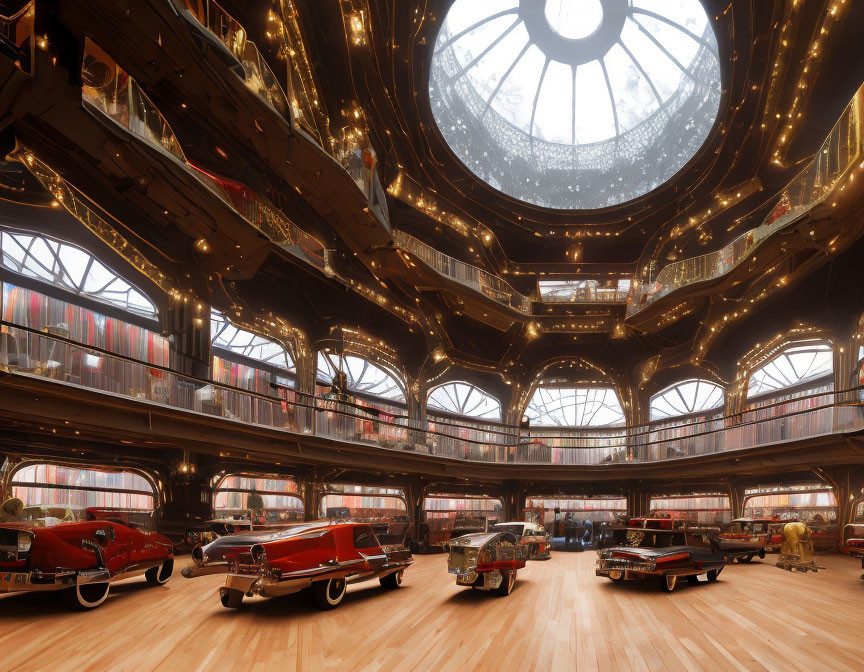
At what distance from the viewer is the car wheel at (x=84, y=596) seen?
28.5ft

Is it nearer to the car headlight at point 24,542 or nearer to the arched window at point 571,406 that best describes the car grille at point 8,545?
the car headlight at point 24,542

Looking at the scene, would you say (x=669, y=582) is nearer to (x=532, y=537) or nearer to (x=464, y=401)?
(x=532, y=537)

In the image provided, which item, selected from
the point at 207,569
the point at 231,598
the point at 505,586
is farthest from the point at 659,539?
the point at 207,569

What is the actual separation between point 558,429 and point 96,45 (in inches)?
1026

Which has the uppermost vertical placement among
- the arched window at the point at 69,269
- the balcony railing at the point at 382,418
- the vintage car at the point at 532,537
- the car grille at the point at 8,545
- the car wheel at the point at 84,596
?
the arched window at the point at 69,269

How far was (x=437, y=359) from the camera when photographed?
27703mm

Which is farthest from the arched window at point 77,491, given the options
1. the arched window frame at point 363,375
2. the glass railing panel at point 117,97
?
the glass railing panel at point 117,97

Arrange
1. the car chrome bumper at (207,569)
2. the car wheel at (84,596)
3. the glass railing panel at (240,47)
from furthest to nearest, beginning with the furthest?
the glass railing panel at (240,47)
the car chrome bumper at (207,569)
the car wheel at (84,596)

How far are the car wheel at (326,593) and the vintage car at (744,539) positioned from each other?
1192 cm

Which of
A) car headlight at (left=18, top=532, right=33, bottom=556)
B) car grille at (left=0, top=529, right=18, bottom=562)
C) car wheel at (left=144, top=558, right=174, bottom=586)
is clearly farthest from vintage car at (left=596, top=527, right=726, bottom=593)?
car grille at (left=0, top=529, right=18, bottom=562)

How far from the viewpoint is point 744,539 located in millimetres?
18234

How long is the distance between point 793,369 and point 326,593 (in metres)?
21.2

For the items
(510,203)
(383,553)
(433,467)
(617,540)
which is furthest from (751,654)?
(510,203)

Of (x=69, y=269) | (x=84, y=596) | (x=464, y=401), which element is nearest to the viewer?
(x=84, y=596)
